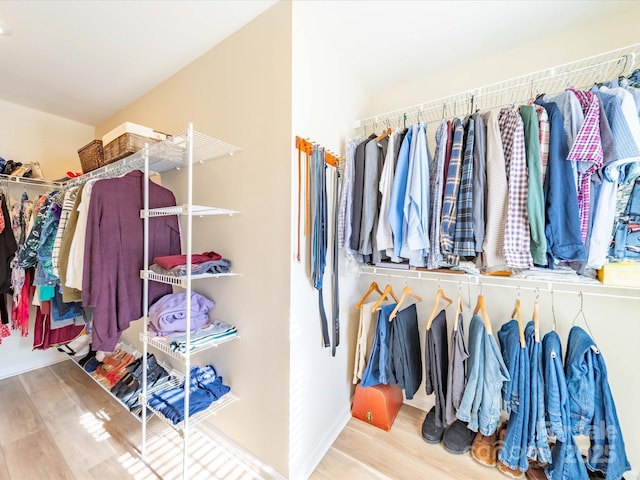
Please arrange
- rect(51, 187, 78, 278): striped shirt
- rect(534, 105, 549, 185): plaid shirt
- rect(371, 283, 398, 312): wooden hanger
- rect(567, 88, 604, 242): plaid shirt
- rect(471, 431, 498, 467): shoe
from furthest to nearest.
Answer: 1. rect(371, 283, 398, 312): wooden hanger
2. rect(51, 187, 78, 278): striped shirt
3. rect(471, 431, 498, 467): shoe
4. rect(534, 105, 549, 185): plaid shirt
5. rect(567, 88, 604, 242): plaid shirt

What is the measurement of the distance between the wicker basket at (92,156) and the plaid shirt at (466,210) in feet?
7.48

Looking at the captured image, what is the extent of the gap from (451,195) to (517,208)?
27 centimetres

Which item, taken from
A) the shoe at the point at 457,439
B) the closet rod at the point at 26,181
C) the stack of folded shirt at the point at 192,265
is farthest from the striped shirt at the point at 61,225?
the shoe at the point at 457,439

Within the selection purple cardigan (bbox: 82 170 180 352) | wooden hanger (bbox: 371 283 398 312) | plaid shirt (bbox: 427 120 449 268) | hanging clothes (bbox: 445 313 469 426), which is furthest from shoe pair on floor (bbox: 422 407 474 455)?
purple cardigan (bbox: 82 170 180 352)

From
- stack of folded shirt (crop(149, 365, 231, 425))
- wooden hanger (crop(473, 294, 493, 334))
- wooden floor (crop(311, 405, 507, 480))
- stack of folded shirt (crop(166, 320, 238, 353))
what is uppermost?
wooden hanger (crop(473, 294, 493, 334))

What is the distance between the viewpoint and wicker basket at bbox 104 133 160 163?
4.83 ft

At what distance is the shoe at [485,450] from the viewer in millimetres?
1439

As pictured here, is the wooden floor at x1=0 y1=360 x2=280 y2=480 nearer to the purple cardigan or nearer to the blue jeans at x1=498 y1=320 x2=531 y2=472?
the purple cardigan

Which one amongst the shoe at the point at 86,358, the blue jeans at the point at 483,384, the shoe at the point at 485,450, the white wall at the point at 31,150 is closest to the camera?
the blue jeans at the point at 483,384

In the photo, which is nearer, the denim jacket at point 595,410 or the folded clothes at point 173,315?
the denim jacket at point 595,410

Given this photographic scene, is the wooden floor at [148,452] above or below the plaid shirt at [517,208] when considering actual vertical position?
below

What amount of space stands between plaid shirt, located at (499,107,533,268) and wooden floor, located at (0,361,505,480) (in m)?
1.27

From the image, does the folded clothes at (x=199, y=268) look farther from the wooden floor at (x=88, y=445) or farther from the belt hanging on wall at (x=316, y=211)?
the wooden floor at (x=88, y=445)

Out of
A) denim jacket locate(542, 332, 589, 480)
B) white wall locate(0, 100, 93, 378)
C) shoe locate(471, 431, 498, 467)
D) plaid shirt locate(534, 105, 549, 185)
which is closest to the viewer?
plaid shirt locate(534, 105, 549, 185)
